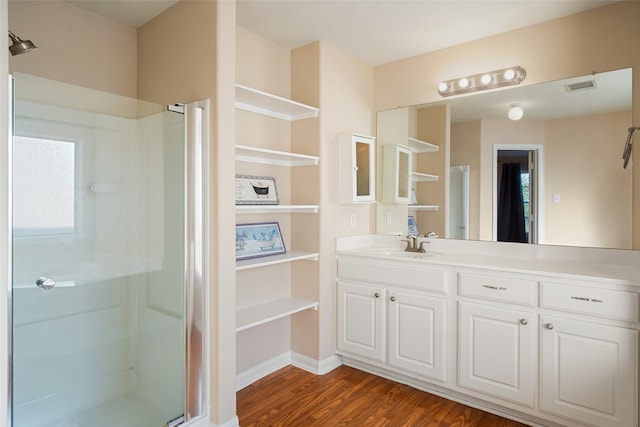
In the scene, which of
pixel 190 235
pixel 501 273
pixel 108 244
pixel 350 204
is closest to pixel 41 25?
pixel 108 244

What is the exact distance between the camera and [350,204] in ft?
10.1

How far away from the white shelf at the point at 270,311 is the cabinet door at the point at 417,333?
595 mm

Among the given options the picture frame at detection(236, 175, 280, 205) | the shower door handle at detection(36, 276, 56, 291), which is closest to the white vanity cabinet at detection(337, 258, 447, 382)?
the picture frame at detection(236, 175, 280, 205)

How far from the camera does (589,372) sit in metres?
1.92

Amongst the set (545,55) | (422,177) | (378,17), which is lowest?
(422,177)

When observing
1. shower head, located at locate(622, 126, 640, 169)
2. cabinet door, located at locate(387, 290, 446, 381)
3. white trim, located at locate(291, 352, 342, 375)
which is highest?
shower head, located at locate(622, 126, 640, 169)

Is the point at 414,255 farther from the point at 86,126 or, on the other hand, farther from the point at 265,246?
the point at 86,126

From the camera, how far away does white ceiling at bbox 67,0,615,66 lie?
7.44ft

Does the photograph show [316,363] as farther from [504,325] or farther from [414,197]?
[414,197]

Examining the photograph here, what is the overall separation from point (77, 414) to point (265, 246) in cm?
138

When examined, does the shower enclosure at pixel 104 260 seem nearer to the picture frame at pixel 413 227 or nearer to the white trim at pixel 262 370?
the white trim at pixel 262 370

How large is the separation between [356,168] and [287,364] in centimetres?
158

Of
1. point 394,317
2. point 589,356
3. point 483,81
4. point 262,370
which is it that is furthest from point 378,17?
point 262,370

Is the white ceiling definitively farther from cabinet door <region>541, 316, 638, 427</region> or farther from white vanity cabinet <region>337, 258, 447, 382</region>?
cabinet door <region>541, 316, 638, 427</region>
